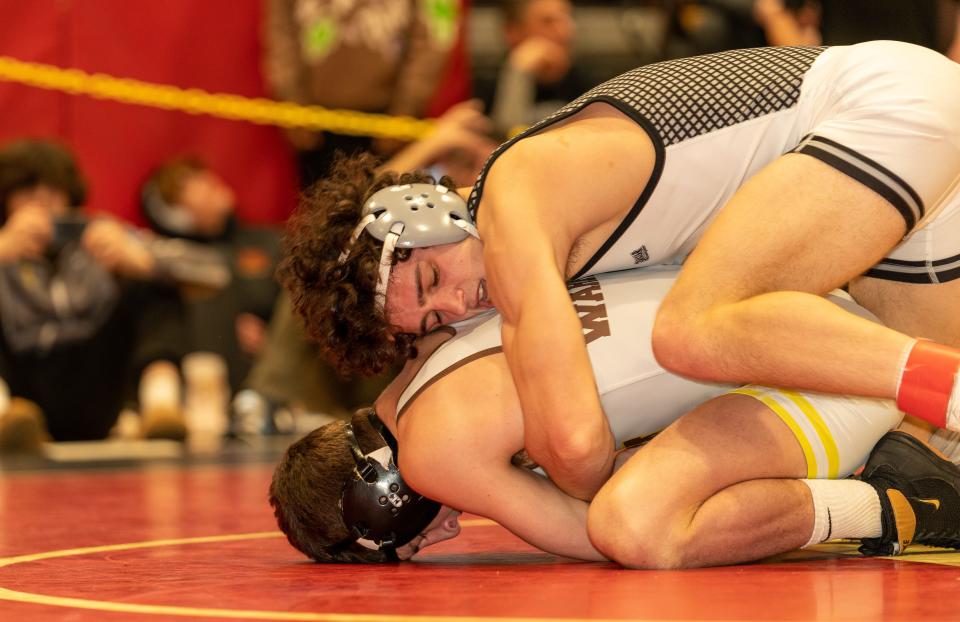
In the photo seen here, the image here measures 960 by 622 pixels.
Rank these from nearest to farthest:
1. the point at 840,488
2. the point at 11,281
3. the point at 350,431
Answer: the point at 840,488 → the point at 350,431 → the point at 11,281

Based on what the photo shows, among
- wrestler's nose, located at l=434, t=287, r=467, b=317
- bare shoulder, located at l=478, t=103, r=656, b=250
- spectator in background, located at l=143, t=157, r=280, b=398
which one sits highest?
bare shoulder, located at l=478, t=103, r=656, b=250

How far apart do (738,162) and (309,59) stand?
20.8ft

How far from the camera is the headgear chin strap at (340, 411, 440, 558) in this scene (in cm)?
280

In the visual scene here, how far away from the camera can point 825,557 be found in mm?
2740

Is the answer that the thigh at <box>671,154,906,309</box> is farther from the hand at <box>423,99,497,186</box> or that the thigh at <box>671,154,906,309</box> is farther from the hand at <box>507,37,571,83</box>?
the hand at <box>507,37,571,83</box>

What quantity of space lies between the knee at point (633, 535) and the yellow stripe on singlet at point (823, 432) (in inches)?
14.5

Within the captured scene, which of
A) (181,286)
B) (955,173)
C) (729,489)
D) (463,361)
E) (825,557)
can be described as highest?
(955,173)

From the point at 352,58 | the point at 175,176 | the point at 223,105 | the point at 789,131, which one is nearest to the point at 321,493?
the point at 789,131

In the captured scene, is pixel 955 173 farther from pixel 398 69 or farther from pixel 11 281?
pixel 398 69

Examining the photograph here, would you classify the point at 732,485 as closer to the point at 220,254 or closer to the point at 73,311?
the point at 73,311

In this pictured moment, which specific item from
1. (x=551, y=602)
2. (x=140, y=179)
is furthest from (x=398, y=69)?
(x=551, y=602)

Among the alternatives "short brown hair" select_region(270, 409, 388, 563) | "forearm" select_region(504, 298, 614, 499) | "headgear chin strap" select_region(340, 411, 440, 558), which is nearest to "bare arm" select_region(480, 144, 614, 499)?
"forearm" select_region(504, 298, 614, 499)

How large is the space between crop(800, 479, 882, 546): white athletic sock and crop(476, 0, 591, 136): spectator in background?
4.82 m

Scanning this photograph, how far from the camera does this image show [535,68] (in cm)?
744
